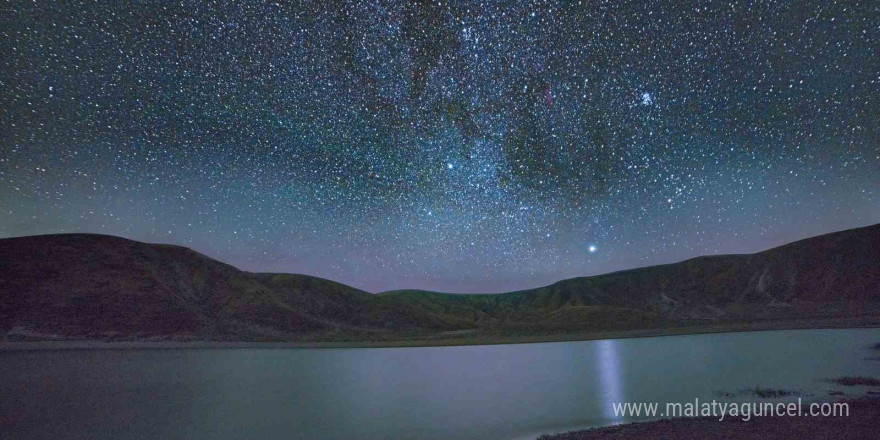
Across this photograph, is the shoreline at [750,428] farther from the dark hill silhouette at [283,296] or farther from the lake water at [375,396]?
the dark hill silhouette at [283,296]

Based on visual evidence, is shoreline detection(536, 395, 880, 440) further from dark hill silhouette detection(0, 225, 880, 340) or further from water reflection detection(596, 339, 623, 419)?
dark hill silhouette detection(0, 225, 880, 340)

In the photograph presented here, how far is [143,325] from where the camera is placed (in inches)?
3398

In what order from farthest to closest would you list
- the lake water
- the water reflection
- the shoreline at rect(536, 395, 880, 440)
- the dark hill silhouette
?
the dark hill silhouette
the water reflection
the lake water
the shoreline at rect(536, 395, 880, 440)

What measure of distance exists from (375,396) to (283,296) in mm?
118464

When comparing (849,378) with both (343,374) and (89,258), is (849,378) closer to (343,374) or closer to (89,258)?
(343,374)

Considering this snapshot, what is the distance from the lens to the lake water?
52.3 feet

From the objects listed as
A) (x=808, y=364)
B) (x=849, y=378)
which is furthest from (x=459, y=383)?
(x=808, y=364)

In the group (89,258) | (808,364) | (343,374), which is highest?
(89,258)

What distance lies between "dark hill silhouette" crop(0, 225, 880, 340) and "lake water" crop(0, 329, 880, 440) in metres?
63.1

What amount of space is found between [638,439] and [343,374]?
1160 inches

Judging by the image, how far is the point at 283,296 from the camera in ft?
431

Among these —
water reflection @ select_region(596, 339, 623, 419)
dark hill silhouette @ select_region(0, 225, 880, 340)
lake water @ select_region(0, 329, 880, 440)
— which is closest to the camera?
lake water @ select_region(0, 329, 880, 440)

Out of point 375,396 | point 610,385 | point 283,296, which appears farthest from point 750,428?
point 283,296

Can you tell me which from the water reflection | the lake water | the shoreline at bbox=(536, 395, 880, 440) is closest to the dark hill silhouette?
the lake water
